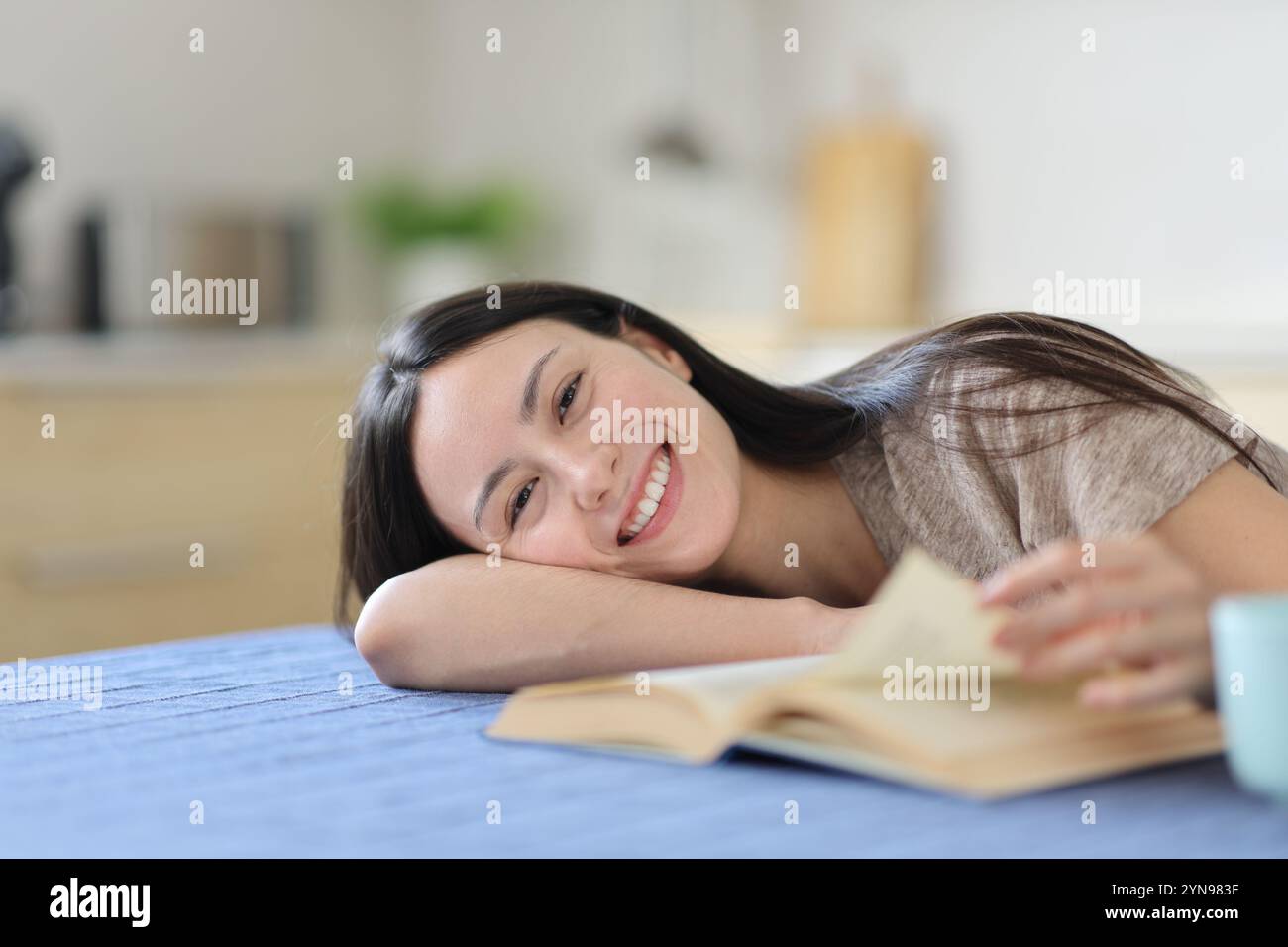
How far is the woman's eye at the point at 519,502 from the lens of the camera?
1221 mm

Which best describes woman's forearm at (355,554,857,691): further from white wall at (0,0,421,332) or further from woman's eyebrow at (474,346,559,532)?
white wall at (0,0,421,332)

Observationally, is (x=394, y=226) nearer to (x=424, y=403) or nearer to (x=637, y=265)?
(x=637, y=265)

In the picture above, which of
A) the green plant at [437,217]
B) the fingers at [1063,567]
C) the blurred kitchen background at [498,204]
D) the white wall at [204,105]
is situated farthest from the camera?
the green plant at [437,217]

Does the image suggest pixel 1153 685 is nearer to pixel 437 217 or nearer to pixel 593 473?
pixel 593 473

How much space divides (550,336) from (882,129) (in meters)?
2.05

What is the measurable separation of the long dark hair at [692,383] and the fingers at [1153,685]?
0.44m

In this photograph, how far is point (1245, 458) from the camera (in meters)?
1.09

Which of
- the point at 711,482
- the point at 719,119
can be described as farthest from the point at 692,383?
the point at 719,119

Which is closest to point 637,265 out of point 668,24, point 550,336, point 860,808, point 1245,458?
point 668,24

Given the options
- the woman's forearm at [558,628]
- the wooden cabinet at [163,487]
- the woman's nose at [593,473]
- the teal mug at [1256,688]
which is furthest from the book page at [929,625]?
the wooden cabinet at [163,487]

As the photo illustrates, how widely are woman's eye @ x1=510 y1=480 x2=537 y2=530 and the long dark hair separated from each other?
123mm

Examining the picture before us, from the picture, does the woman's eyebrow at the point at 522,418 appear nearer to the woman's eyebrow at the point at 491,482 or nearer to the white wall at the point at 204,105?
the woman's eyebrow at the point at 491,482

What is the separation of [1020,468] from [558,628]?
39 cm

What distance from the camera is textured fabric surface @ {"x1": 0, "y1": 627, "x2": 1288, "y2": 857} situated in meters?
0.67
